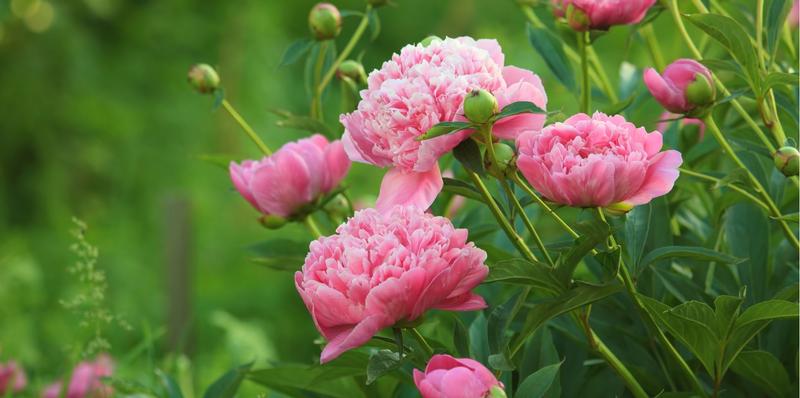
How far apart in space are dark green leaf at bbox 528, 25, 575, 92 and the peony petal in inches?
11.2

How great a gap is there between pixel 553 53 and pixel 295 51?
205 mm

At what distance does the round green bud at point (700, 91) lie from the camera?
664 millimetres

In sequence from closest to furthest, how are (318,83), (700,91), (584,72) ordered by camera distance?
1. (700,91)
2. (584,72)
3. (318,83)

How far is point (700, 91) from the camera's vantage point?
665mm

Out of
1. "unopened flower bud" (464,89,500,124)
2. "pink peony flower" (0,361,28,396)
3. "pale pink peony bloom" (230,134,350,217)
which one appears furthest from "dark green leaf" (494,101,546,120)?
"pink peony flower" (0,361,28,396)

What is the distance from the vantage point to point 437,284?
23.2 inches

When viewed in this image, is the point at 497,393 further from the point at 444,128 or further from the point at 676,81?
the point at 676,81

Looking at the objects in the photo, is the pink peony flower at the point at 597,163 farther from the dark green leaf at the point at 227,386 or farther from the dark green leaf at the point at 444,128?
the dark green leaf at the point at 227,386

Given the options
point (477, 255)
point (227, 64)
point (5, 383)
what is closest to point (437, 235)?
point (477, 255)

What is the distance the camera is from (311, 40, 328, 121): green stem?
0.86 meters

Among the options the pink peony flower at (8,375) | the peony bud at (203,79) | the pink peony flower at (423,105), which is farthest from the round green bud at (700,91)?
the pink peony flower at (8,375)

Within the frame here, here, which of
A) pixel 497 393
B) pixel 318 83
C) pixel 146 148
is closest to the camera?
pixel 497 393

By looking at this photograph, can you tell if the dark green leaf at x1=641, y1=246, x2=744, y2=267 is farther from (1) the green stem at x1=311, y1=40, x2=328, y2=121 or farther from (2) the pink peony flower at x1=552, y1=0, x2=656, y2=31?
(1) the green stem at x1=311, y1=40, x2=328, y2=121

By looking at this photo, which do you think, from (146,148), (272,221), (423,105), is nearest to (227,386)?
(272,221)
